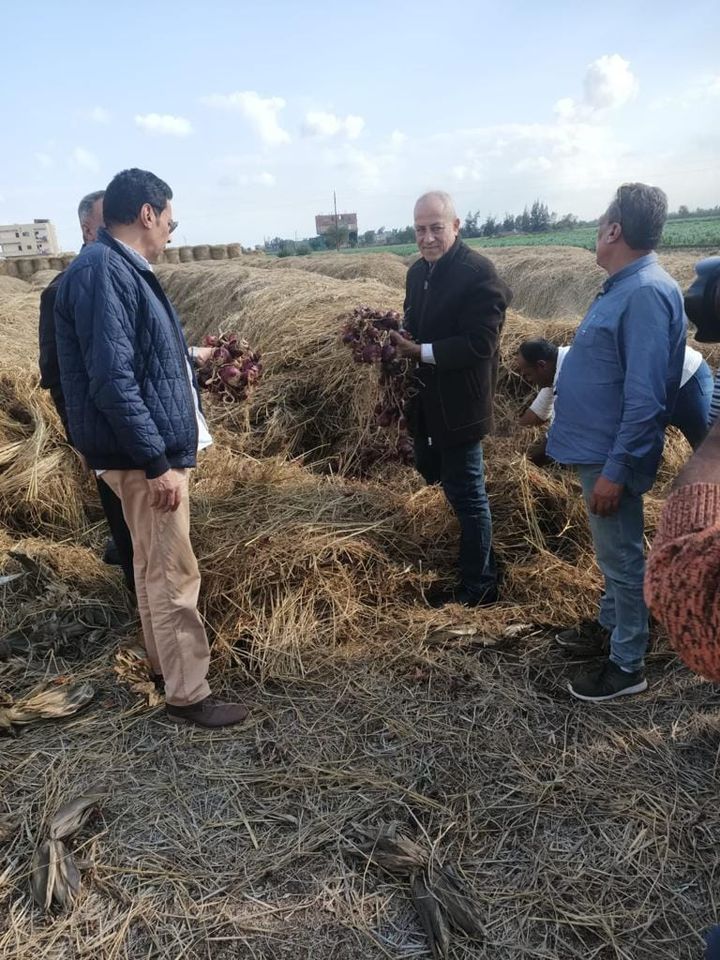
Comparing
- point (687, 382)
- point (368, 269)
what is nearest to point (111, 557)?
point (687, 382)

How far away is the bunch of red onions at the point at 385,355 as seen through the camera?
3715 mm

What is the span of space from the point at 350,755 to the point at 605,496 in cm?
141

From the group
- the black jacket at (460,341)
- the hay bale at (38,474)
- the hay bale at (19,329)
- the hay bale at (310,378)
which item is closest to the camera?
the black jacket at (460,341)

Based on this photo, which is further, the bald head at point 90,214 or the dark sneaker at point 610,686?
the bald head at point 90,214

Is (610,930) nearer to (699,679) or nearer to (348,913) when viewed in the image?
(348,913)

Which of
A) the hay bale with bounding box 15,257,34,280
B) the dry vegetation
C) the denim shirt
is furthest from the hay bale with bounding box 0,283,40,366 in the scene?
the hay bale with bounding box 15,257,34,280

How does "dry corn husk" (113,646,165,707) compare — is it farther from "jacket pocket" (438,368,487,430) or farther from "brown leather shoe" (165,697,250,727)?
"jacket pocket" (438,368,487,430)

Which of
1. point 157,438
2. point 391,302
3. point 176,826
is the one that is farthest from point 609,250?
point 391,302

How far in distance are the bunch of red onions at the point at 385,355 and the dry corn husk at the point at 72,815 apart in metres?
2.43

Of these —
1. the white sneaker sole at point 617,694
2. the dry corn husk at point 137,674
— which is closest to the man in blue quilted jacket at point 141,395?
the dry corn husk at point 137,674

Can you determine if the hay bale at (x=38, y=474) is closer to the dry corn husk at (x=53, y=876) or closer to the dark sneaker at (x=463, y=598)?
the dark sneaker at (x=463, y=598)

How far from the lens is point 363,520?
3.94 m

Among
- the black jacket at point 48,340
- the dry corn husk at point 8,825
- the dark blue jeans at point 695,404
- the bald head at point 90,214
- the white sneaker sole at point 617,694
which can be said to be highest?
the bald head at point 90,214

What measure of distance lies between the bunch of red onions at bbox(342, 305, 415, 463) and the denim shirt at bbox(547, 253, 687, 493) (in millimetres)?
1254
